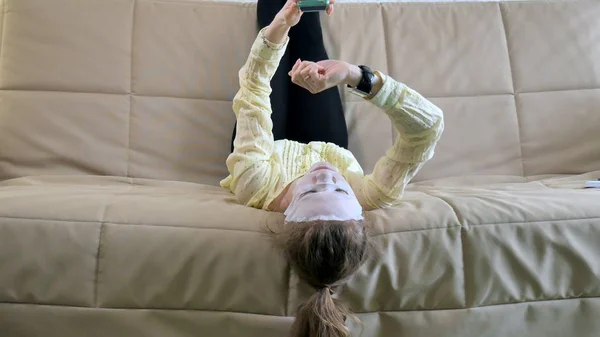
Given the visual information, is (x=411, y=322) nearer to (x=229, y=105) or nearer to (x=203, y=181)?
(x=203, y=181)

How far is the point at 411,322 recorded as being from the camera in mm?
963

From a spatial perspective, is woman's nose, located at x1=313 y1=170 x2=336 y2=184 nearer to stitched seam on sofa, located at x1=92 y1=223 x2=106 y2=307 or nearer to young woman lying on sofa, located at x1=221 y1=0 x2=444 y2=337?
young woman lying on sofa, located at x1=221 y1=0 x2=444 y2=337

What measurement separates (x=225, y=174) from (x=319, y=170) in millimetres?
510

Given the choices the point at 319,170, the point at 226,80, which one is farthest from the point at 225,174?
the point at 319,170

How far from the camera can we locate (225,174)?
1.49 meters

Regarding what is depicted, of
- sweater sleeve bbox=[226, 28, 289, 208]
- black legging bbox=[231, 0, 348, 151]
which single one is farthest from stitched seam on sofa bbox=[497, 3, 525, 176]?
sweater sleeve bbox=[226, 28, 289, 208]

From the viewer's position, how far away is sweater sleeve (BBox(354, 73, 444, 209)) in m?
1.03

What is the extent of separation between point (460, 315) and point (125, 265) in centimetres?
60

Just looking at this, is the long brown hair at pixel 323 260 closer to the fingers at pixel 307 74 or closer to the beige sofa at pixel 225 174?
the beige sofa at pixel 225 174

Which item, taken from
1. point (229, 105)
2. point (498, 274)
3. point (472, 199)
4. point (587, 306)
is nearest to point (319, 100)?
point (229, 105)

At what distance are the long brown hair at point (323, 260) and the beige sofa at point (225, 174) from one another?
0.04 m

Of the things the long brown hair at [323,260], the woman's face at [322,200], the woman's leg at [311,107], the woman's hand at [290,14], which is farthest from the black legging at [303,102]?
the long brown hair at [323,260]

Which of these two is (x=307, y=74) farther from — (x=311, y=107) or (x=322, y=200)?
(x=311, y=107)

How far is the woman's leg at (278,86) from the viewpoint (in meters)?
1.44
